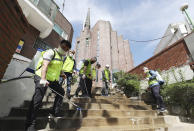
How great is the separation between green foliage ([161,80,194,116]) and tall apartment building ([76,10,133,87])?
17017 mm

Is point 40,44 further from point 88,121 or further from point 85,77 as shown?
point 88,121

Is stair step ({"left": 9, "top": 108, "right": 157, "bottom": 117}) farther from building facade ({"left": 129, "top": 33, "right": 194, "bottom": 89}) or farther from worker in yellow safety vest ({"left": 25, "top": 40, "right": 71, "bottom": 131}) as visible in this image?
building facade ({"left": 129, "top": 33, "right": 194, "bottom": 89})

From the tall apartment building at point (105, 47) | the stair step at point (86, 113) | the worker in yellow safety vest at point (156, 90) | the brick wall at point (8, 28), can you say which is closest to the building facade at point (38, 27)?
the brick wall at point (8, 28)

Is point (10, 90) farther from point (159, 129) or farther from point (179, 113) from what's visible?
point (179, 113)

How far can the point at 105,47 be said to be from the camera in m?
22.4

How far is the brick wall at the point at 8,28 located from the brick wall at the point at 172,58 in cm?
744

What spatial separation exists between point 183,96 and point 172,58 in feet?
12.4

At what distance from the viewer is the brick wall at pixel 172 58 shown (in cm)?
588

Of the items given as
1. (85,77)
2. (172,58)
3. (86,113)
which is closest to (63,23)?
(85,77)

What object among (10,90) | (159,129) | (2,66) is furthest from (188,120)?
(10,90)

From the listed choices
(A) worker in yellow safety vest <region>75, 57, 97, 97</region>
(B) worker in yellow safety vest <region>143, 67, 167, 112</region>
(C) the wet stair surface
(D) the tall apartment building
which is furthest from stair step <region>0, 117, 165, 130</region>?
(D) the tall apartment building

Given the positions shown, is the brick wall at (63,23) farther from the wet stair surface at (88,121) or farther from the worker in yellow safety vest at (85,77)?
the wet stair surface at (88,121)

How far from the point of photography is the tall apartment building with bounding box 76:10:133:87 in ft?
72.1

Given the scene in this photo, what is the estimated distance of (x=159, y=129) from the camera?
2662mm
